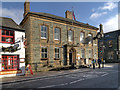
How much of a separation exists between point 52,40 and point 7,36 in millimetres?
7363

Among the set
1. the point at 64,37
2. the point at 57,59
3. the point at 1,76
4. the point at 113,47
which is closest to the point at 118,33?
the point at 113,47

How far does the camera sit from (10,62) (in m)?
12.3

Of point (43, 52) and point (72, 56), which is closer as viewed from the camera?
point (43, 52)

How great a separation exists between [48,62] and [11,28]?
7713mm

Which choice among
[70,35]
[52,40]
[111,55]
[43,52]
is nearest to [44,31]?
[52,40]

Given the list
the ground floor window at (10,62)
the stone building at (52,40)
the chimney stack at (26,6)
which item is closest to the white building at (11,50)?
the ground floor window at (10,62)

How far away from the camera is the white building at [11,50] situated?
38.5ft

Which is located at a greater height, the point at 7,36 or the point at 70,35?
the point at 70,35

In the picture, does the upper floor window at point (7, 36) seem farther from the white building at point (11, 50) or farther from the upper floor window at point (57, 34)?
the upper floor window at point (57, 34)

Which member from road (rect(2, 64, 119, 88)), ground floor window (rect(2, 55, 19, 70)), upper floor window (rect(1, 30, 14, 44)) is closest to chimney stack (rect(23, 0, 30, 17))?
upper floor window (rect(1, 30, 14, 44))

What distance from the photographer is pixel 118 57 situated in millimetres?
31828

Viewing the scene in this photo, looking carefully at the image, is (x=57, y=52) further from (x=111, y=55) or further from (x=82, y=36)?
(x=111, y=55)

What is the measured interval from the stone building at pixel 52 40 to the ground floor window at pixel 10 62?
8.58ft

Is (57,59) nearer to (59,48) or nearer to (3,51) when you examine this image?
(59,48)
